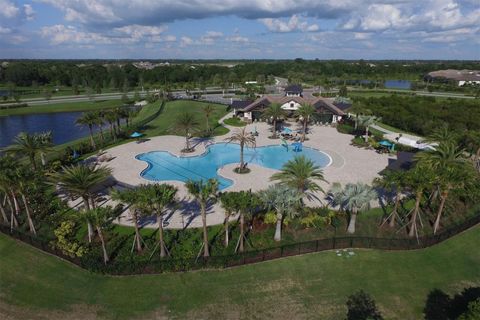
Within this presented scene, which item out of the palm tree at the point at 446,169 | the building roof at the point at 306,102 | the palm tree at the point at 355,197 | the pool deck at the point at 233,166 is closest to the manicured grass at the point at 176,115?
the pool deck at the point at 233,166

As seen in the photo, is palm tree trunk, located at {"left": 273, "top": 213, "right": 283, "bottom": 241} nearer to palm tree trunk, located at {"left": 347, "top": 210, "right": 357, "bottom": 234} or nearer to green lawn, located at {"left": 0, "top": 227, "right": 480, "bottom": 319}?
green lawn, located at {"left": 0, "top": 227, "right": 480, "bottom": 319}

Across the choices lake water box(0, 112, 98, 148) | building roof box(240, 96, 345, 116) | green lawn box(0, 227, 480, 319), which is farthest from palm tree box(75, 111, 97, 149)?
building roof box(240, 96, 345, 116)

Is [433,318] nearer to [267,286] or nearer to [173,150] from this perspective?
[267,286]

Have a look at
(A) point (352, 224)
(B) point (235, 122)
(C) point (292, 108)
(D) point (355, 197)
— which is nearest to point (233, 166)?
(A) point (352, 224)

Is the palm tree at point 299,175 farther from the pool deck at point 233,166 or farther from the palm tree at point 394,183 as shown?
the palm tree at point 394,183

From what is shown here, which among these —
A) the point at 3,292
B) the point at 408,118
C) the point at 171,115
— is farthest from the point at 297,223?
the point at 171,115
